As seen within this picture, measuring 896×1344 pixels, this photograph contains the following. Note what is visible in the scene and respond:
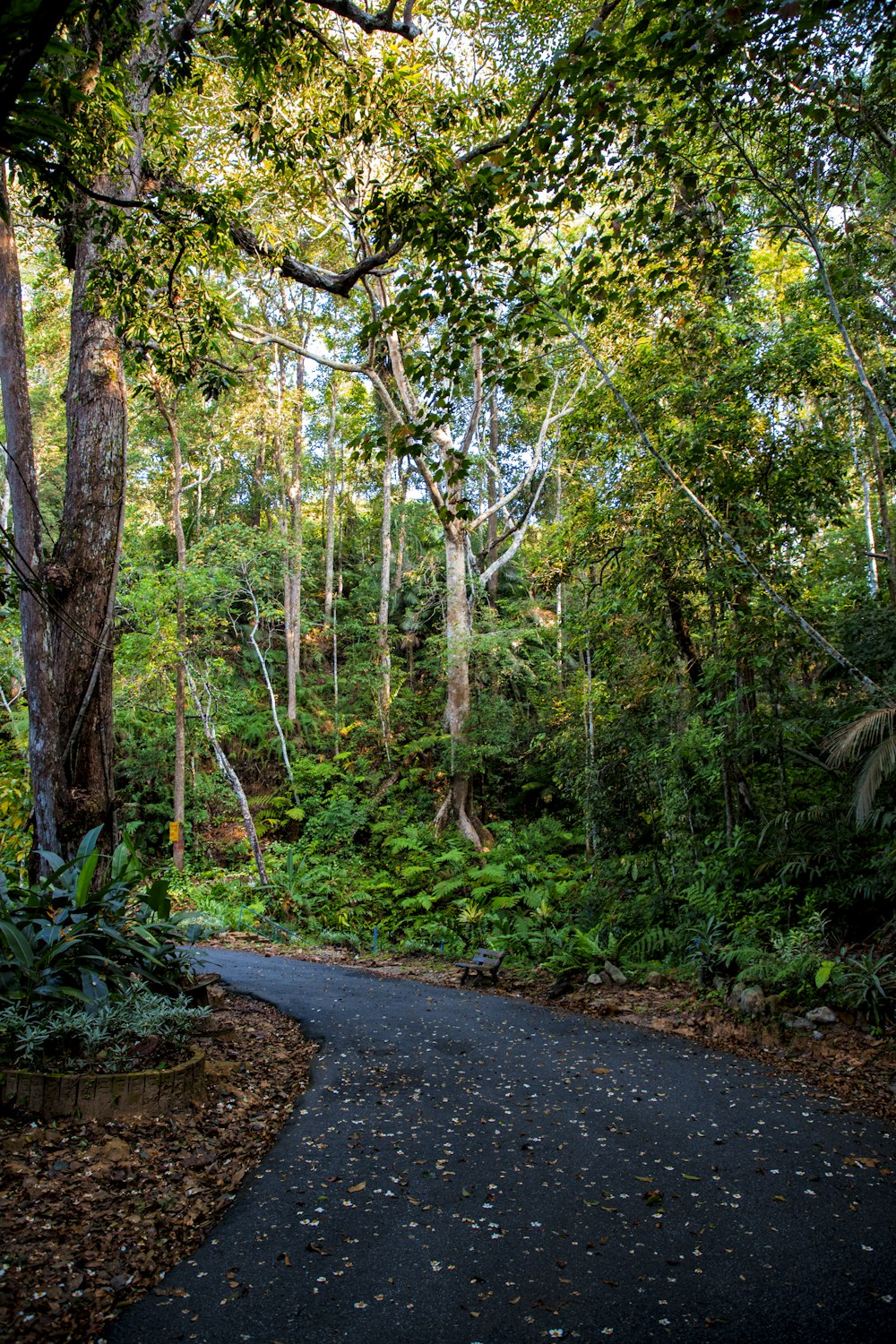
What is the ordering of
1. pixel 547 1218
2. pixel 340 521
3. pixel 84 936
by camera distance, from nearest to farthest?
pixel 547 1218
pixel 84 936
pixel 340 521

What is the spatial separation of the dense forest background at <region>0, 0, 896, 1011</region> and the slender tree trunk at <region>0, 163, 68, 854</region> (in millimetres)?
159

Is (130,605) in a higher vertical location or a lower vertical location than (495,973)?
higher

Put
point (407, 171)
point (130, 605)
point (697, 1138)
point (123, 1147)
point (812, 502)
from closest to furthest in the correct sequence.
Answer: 1. point (123, 1147)
2. point (697, 1138)
3. point (407, 171)
4. point (812, 502)
5. point (130, 605)

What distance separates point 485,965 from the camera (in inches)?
359

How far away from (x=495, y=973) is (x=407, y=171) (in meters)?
8.18

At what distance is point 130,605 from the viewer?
1611 cm

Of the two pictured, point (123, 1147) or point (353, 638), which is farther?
point (353, 638)

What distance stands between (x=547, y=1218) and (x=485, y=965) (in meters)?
5.85

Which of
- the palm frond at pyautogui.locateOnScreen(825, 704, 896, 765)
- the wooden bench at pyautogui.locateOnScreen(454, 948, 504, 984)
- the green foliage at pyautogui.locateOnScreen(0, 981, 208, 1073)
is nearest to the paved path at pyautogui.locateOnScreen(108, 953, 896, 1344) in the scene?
the green foliage at pyautogui.locateOnScreen(0, 981, 208, 1073)

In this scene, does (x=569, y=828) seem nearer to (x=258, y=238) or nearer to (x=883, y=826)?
(x=883, y=826)

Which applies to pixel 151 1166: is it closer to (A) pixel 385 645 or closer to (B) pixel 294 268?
(B) pixel 294 268

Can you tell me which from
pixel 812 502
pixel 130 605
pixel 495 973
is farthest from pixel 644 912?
pixel 130 605

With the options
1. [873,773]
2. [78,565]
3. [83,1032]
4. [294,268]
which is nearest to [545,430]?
[294,268]

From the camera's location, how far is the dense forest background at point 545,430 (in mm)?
4648
